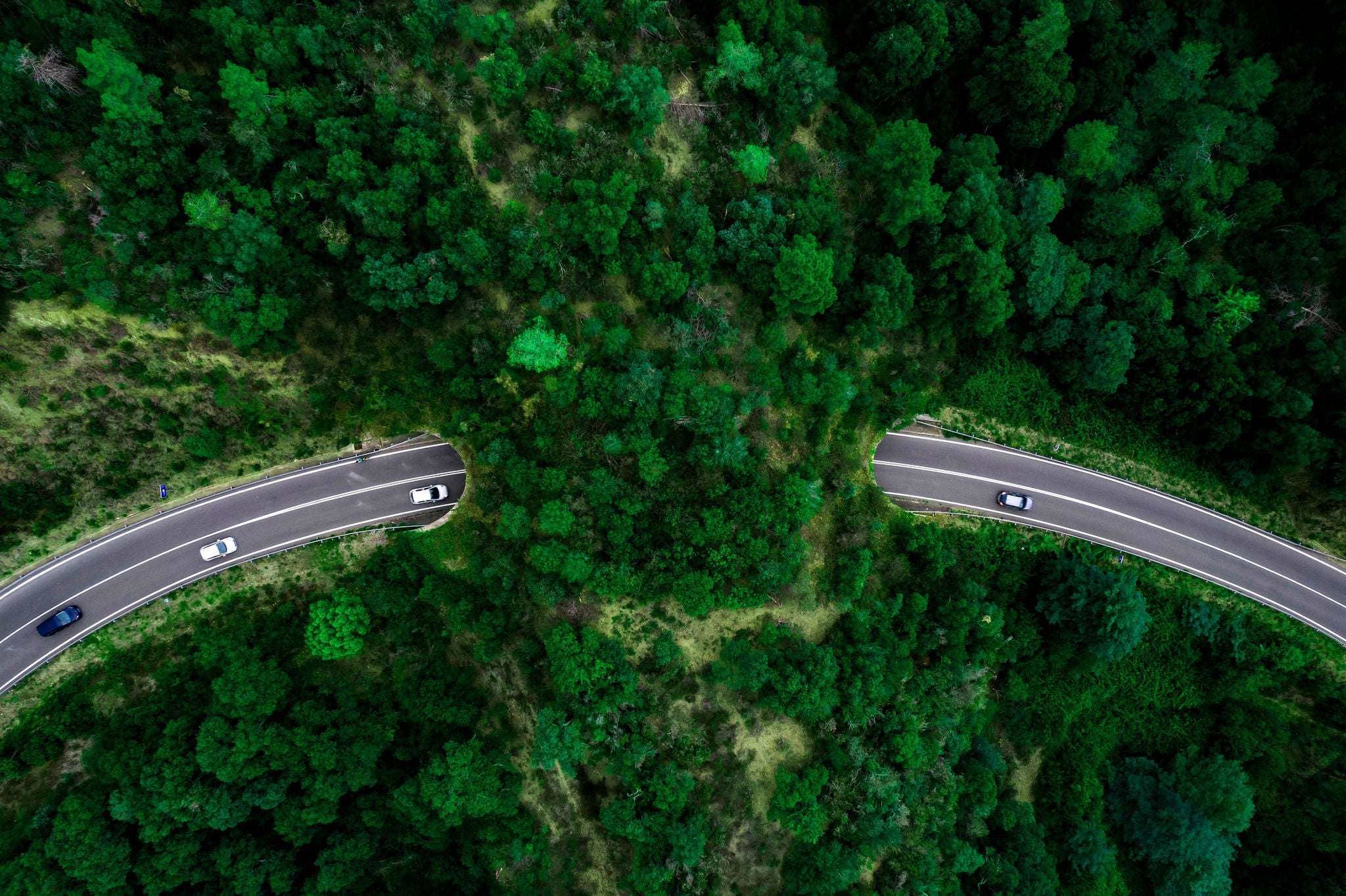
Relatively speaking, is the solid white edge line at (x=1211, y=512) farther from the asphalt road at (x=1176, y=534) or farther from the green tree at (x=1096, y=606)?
the green tree at (x=1096, y=606)

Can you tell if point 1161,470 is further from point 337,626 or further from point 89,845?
point 89,845

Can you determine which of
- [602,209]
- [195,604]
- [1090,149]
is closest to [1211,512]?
[1090,149]

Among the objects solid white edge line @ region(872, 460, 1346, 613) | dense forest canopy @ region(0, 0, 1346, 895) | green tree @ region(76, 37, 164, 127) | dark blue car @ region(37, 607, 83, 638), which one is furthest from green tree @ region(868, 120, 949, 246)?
dark blue car @ region(37, 607, 83, 638)

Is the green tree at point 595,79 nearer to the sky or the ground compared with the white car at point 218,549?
nearer to the sky

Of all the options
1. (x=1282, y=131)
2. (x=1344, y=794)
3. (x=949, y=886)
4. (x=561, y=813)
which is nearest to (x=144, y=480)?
(x=561, y=813)

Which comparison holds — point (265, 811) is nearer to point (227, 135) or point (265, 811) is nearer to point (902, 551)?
point (227, 135)

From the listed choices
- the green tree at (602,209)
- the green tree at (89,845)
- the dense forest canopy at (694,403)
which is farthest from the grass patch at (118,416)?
the green tree at (602,209)

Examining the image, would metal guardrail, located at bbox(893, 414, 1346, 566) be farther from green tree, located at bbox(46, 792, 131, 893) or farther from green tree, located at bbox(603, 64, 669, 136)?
green tree, located at bbox(46, 792, 131, 893)

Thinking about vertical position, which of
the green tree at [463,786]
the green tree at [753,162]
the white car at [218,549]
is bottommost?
the green tree at [463,786]
